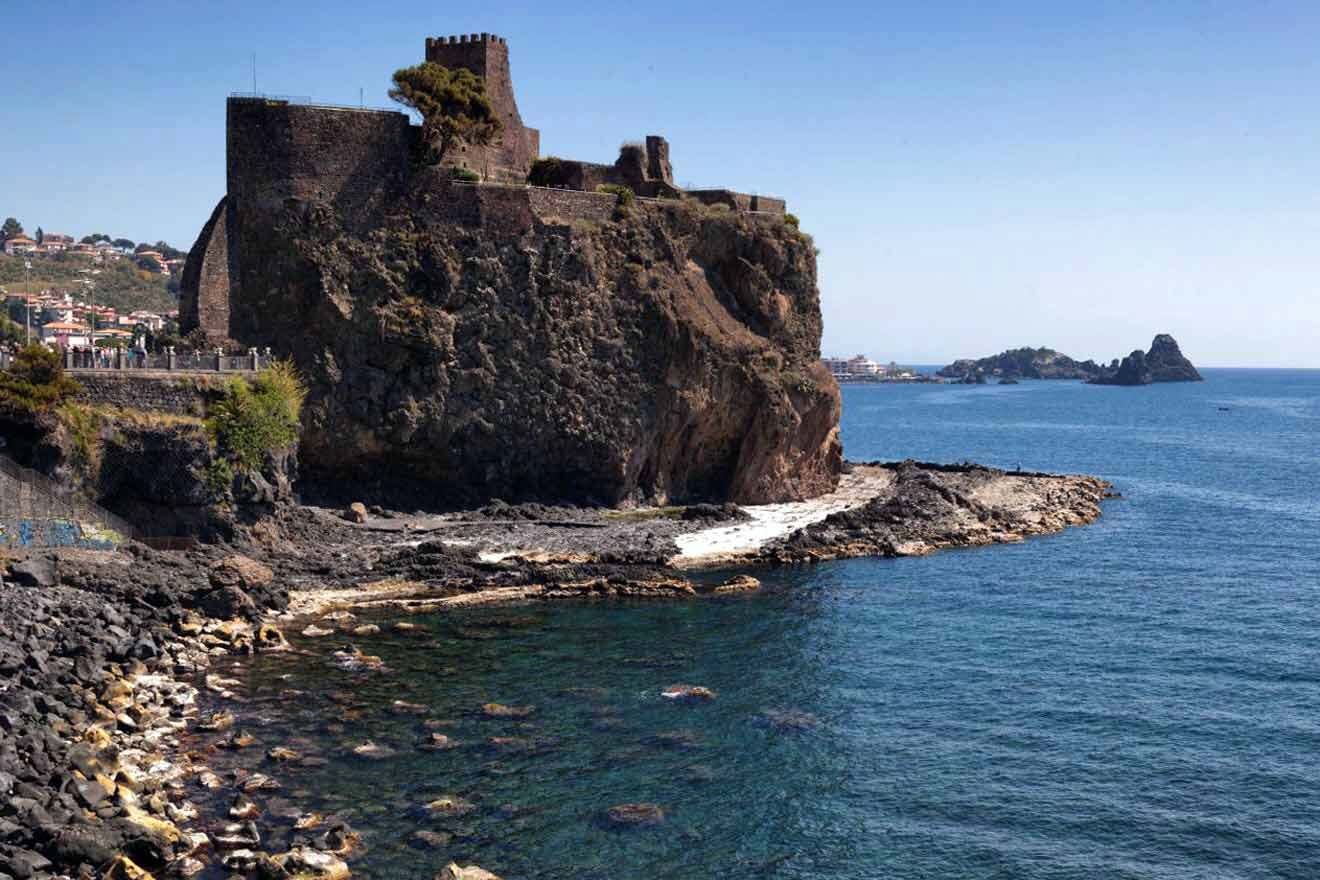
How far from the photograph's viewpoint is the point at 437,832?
27234mm

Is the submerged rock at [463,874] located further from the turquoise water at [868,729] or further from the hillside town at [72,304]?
the hillside town at [72,304]

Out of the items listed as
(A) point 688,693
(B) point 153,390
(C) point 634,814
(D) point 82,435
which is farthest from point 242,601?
(C) point 634,814

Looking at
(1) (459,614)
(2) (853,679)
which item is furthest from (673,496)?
(2) (853,679)

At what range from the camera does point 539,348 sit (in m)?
64.9

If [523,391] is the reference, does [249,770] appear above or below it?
below

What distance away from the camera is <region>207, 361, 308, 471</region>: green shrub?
167ft

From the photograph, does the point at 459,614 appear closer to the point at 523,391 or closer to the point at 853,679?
the point at 853,679

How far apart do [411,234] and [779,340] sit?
23931 mm

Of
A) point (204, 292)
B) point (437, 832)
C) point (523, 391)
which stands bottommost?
point (437, 832)

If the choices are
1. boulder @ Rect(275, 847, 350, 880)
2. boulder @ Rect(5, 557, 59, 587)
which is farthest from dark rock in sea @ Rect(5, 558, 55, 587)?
boulder @ Rect(275, 847, 350, 880)

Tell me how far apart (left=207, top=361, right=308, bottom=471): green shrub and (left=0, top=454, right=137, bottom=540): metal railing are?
18.2 feet

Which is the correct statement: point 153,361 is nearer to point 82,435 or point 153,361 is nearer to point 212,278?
point 82,435

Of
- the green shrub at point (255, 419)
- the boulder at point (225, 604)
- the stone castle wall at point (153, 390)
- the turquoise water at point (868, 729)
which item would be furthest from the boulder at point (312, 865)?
the stone castle wall at point (153, 390)

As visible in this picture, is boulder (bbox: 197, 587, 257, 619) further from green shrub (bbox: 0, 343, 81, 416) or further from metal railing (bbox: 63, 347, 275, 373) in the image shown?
metal railing (bbox: 63, 347, 275, 373)
